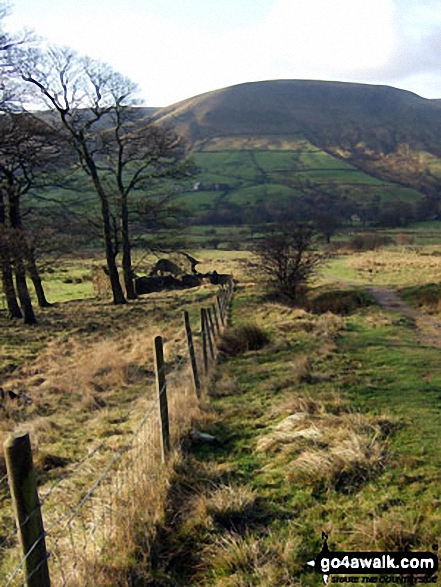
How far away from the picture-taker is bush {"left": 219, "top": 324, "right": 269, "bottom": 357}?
12703 mm

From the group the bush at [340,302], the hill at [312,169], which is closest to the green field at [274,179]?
the hill at [312,169]

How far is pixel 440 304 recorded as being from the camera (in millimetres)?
18281

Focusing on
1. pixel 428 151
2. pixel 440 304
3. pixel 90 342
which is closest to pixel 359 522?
pixel 90 342

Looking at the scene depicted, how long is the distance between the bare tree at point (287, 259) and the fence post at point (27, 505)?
20.6m

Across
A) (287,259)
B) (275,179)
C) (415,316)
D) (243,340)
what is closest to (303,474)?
(243,340)

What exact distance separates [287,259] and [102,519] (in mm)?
19672

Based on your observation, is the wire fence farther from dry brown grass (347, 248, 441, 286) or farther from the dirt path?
dry brown grass (347, 248, 441, 286)

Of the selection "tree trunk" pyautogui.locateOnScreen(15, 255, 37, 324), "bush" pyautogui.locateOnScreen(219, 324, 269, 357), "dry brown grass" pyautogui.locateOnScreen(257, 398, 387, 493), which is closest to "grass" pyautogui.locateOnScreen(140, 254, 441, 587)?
"dry brown grass" pyautogui.locateOnScreen(257, 398, 387, 493)

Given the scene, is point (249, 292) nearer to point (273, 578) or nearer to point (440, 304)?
point (440, 304)

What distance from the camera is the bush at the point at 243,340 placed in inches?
500
